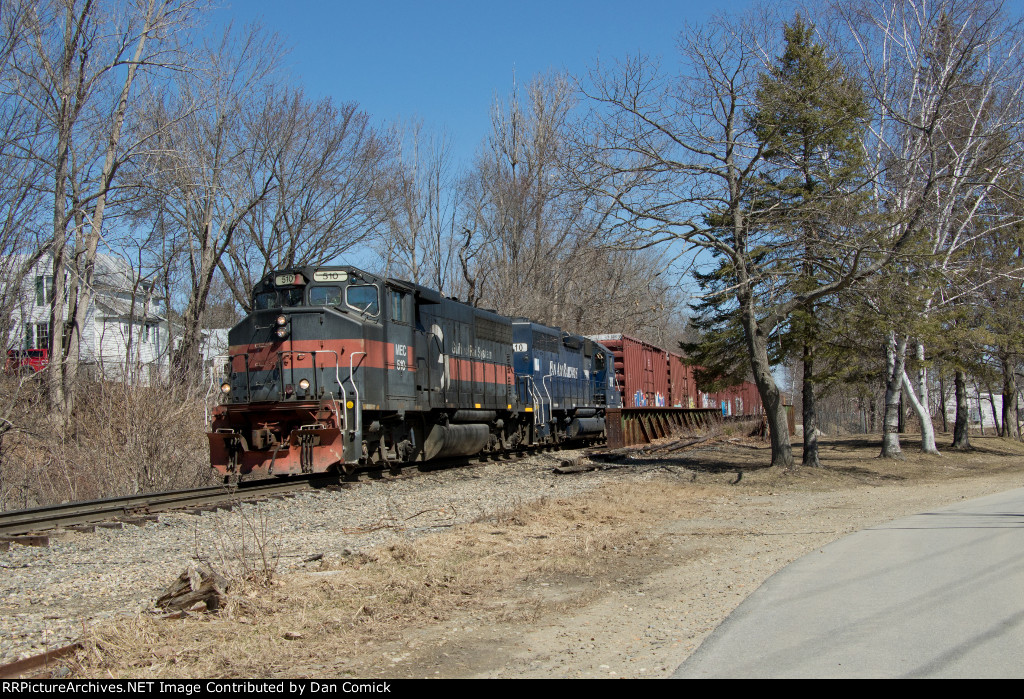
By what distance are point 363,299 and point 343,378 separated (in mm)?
1643

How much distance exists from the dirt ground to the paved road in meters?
0.28

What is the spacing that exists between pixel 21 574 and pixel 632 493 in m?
8.60

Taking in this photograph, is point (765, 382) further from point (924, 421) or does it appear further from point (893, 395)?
point (924, 421)

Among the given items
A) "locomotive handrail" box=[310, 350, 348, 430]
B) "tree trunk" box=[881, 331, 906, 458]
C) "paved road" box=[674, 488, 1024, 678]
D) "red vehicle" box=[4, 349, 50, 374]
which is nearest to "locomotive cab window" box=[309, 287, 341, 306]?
"locomotive handrail" box=[310, 350, 348, 430]

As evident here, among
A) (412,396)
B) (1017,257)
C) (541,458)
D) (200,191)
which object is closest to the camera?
(412,396)

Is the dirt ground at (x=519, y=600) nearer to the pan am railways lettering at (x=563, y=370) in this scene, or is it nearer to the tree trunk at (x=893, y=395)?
the tree trunk at (x=893, y=395)

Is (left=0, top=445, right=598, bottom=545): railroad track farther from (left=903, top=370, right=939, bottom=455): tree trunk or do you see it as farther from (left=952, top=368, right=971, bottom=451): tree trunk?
(left=952, top=368, right=971, bottom=451): tree trunk

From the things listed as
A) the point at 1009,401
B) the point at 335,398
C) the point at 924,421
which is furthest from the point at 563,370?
the point at 1009,401

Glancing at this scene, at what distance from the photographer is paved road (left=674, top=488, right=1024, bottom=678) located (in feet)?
14.7

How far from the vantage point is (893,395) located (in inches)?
854

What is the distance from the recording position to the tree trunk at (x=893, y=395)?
21.0 metres

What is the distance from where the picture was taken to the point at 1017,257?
2389cm

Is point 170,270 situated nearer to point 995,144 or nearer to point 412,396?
point 412,396

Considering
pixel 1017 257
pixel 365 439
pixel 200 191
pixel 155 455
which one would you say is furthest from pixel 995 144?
pixel 200 191
